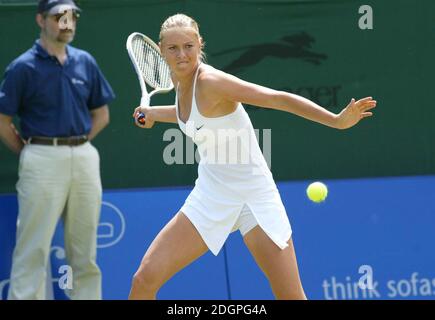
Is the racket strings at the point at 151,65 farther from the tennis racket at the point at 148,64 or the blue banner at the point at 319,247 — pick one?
the blue banner at the point at 319,247

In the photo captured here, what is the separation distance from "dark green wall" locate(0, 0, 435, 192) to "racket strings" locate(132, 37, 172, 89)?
0.83 m

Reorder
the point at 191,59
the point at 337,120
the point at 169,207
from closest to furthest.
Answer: the point at 337,120
the point at 191,59
the point at 169,207

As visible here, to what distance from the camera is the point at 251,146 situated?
4.55m

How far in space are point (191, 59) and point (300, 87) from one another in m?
2.15

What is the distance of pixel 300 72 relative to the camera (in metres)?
6.57

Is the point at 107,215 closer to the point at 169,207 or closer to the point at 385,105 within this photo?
the point at 169,207

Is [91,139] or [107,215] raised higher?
[91,139]

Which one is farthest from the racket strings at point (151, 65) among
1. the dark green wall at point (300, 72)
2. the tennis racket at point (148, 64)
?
the dark green wall at point (300, 72)

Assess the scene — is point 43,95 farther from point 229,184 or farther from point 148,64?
point 229,184

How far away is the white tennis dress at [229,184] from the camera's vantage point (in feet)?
14.7

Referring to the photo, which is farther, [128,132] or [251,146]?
[128,132]

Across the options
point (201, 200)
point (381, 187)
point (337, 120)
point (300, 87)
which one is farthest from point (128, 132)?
point (337, 120)

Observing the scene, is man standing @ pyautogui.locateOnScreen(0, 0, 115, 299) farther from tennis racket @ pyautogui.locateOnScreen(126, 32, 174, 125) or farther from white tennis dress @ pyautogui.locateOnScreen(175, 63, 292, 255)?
white tennis dress @ pyautogui.locateOnScreen(175, 63, 292, 255)

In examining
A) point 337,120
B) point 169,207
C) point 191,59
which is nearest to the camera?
point 337,120
